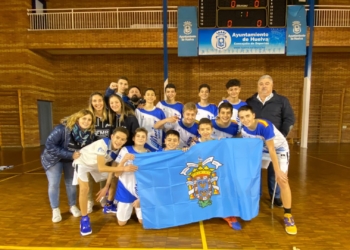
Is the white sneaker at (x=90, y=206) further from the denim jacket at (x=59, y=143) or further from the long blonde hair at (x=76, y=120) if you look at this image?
the long blonde hair at (x=76, y=120)

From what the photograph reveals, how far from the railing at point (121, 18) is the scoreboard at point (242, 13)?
1.88m

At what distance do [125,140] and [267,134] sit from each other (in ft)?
5.54

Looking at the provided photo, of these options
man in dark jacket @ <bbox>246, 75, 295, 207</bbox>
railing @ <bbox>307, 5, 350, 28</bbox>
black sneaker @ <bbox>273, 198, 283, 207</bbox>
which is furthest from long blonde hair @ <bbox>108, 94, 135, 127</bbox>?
railing @ <bbox>307, 5, 350, 28</bbox>

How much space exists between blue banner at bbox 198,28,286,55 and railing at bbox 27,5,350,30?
1.90 metres

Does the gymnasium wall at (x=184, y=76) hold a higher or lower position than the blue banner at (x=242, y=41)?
lower

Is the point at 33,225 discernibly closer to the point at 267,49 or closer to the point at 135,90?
the point at 135,90

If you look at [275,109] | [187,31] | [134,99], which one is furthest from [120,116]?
[187,31]

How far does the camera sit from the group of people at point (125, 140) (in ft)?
9.03

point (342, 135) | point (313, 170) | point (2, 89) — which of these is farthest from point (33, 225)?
point (342, 135)

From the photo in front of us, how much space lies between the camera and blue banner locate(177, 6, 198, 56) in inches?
353

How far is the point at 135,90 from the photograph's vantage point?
13.7 feet

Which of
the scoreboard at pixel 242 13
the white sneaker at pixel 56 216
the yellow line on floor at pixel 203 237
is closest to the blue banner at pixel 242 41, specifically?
the scoreboard at pixel 242 13

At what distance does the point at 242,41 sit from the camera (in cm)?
895

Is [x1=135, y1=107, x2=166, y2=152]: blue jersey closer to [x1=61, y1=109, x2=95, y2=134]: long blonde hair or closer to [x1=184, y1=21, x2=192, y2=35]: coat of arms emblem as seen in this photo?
[x1=61, y1=109, x2=95, y2=134]: long blonde hair
